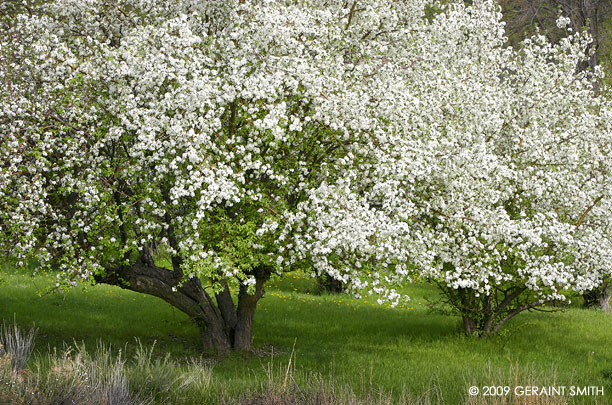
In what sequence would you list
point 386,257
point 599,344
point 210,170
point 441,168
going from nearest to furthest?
point 210,170 → point 386,257 → point 441,168 → point 599,344

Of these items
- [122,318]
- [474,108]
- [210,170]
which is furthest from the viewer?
[122,318]

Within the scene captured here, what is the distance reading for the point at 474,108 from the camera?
13.0 m

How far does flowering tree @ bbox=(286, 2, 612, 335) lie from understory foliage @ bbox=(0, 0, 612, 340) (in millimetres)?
67

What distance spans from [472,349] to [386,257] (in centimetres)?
562

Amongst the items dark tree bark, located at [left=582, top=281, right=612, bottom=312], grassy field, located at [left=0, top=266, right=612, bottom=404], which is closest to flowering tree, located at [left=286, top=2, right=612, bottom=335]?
grassy field, located at [left=0, top=266, right=612, bottom=404]

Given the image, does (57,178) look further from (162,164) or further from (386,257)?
(386,257)

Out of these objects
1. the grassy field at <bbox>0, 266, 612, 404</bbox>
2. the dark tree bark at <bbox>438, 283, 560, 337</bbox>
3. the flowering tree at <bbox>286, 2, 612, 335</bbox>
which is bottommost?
the grassy field at <bbox>0, 266, 612, 404</bbox>

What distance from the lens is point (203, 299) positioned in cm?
1427

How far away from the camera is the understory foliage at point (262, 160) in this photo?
10531mm

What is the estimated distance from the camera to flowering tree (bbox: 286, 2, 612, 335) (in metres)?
11.0

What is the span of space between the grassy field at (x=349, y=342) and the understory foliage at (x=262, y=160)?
1.71 meters

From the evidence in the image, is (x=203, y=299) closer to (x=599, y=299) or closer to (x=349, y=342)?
(x=349, y=342)

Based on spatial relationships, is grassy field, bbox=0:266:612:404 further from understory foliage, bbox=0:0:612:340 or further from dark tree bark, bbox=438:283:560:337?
understory foliage, bbox=0:0:612:340

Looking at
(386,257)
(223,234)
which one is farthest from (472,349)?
(223,234)
